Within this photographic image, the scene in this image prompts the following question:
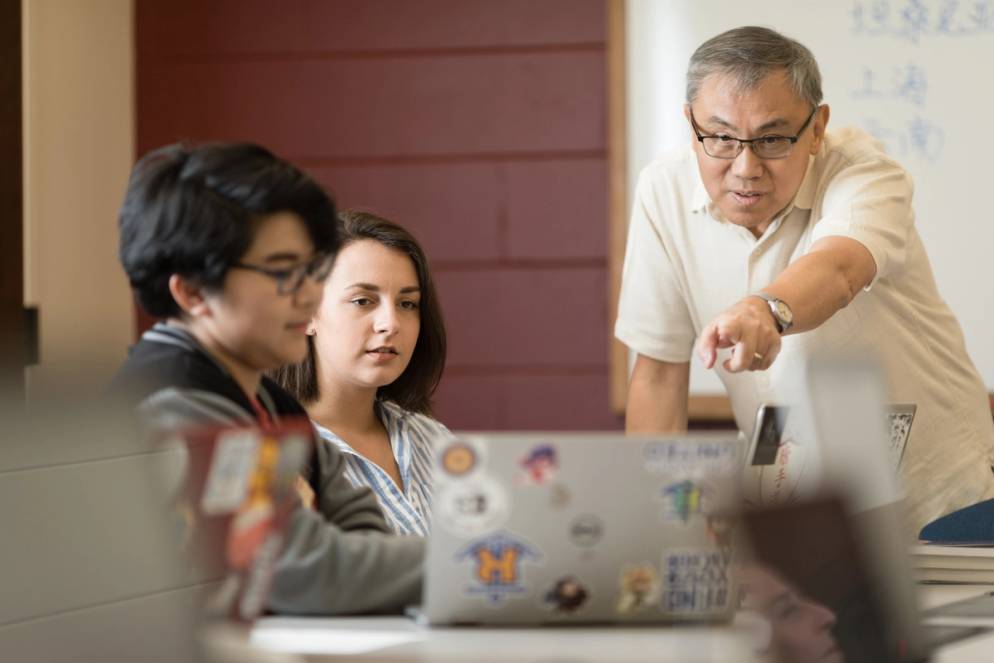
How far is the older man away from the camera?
1804 millimetres

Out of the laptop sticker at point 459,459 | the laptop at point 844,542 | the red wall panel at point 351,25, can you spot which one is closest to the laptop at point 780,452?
the laptop at point 844,542

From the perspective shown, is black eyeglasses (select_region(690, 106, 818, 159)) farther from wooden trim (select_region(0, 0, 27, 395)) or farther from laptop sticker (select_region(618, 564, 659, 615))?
wooden trim (select_region(0, 0, 27, 395))

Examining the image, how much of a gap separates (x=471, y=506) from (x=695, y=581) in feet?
0.67

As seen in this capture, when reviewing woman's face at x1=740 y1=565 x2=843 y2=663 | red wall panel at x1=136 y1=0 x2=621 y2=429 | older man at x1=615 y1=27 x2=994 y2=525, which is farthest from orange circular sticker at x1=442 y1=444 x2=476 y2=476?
red wall panel at x1=136 y1=0 x2=621 y2=429

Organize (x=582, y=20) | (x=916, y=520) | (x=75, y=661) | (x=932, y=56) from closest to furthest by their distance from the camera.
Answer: (x=75, y=661), (x=916, y=520), (x=932, y=56), (x=582, y=20)

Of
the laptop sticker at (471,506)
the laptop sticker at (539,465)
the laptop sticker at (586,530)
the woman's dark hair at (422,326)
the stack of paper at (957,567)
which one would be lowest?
the stack of paper at (957,567)

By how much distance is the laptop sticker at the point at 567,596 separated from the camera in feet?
3.32

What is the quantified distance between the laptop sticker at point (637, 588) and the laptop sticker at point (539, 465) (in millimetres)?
104

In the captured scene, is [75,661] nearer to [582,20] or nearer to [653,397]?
[653,397]

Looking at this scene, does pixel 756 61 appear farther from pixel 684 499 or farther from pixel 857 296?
pixel 684 499

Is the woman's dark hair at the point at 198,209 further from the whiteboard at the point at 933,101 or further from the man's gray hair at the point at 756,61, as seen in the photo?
the whiteboard at the point at 933,101

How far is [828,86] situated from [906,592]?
2001mm

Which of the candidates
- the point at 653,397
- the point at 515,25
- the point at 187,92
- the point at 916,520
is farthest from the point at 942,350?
the point at 187,92

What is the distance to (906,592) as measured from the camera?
38.3 inches
